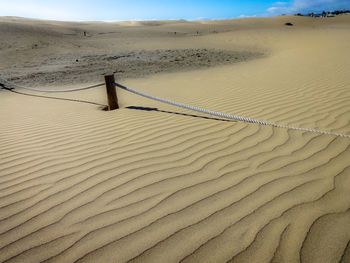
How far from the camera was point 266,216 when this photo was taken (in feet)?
7.21

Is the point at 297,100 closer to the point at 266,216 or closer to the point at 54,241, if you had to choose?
the point at 266,216

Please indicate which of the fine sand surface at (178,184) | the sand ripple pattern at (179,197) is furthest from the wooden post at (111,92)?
the sand ripple pattern at (179,197)

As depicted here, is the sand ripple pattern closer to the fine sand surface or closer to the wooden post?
the fine sand surface

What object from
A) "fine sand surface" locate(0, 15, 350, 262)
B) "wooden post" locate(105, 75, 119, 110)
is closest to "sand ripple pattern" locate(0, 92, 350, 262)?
"fine sand surface" locate(0, 15, 350, 262)

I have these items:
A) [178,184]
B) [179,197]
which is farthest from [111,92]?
[179,197]

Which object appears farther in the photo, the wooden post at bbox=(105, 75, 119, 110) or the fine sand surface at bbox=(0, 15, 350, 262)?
the wooden post at bbox=(105, 75, 119, 110)

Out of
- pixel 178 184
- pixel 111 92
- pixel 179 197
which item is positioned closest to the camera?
pixel 179 197

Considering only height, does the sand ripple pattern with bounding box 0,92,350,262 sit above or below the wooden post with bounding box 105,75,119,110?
below

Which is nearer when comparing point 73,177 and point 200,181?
point 200,181

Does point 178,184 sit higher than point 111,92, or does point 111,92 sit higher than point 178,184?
point 111,92

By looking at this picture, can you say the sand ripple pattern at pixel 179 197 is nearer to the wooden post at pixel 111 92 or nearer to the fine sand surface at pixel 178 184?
the fine sand surface at pixel 178 184

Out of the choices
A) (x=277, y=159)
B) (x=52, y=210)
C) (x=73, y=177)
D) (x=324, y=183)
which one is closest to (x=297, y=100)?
(x=277, y=159)

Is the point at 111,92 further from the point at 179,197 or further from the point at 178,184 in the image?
the point at 179,197

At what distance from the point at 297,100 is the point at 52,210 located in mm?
4563
